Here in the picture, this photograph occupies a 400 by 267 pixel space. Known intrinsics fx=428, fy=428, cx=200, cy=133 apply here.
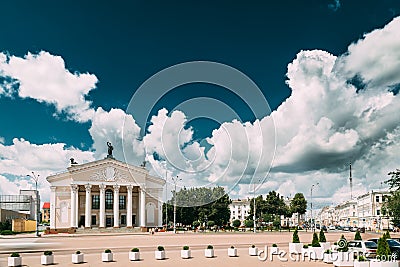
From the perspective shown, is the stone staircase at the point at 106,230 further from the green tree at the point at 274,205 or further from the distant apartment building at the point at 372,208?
the distant apartment building at the point at 372,208

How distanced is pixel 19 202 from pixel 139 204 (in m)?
69.3

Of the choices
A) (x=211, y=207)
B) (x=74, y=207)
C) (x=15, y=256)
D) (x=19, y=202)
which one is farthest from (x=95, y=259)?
(x=19, y=202)

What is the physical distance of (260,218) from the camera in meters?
113

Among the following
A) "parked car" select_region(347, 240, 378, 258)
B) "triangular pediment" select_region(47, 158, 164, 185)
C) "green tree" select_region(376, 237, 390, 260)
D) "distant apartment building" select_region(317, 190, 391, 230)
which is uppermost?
"triangular pediment" select_region(47, 158, 164, 185)

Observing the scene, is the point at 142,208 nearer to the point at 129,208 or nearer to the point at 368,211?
the point at 129,208

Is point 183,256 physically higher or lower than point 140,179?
lower

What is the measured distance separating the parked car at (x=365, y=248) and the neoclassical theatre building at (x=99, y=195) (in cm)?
6325

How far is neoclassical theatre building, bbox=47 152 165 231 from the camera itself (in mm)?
84938

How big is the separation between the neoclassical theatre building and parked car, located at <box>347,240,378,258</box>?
63.2 metres

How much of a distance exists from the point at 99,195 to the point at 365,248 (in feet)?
229

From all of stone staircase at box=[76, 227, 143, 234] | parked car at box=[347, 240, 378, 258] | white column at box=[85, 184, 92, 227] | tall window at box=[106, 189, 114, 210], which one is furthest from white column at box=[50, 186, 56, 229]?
parked car at box=[347, 240, 378, 258]

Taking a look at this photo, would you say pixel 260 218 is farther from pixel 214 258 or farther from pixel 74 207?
pixel 214 258

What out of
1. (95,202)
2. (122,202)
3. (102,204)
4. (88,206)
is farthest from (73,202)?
(122,202)

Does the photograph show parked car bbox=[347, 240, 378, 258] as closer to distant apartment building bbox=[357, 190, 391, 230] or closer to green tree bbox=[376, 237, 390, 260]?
green tree bbox=[376, 237, 390, 260]
